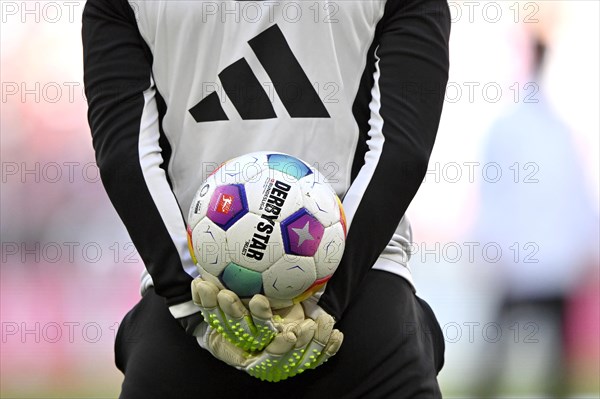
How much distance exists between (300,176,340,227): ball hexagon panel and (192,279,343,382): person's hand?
0.15 m

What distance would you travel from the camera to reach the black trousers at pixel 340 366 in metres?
1.69

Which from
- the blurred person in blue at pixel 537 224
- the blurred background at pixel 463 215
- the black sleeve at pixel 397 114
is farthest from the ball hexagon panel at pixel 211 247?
the blurred person in blue at pixel 537 224

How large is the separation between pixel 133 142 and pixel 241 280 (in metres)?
0.36

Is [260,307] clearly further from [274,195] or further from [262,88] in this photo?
[262,88]

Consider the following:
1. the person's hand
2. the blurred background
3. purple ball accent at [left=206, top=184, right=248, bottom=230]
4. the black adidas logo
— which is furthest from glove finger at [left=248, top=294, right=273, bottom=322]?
the blurred background

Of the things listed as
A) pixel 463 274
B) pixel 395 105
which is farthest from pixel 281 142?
pixel 463 274

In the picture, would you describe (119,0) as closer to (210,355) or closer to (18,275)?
(210,355)

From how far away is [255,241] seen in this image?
5.10ft

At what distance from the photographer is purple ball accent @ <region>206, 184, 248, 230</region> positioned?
157 centimetres

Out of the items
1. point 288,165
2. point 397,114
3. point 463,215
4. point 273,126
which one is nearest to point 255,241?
point 288,165

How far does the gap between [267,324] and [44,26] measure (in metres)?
2.49

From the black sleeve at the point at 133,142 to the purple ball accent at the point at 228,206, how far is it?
0.15 m

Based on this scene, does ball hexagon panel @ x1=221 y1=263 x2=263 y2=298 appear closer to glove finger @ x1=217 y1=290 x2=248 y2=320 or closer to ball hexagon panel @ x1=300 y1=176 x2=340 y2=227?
glove finger @ x1=217 y1=290 x2=248 y2=320

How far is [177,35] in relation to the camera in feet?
5.82
